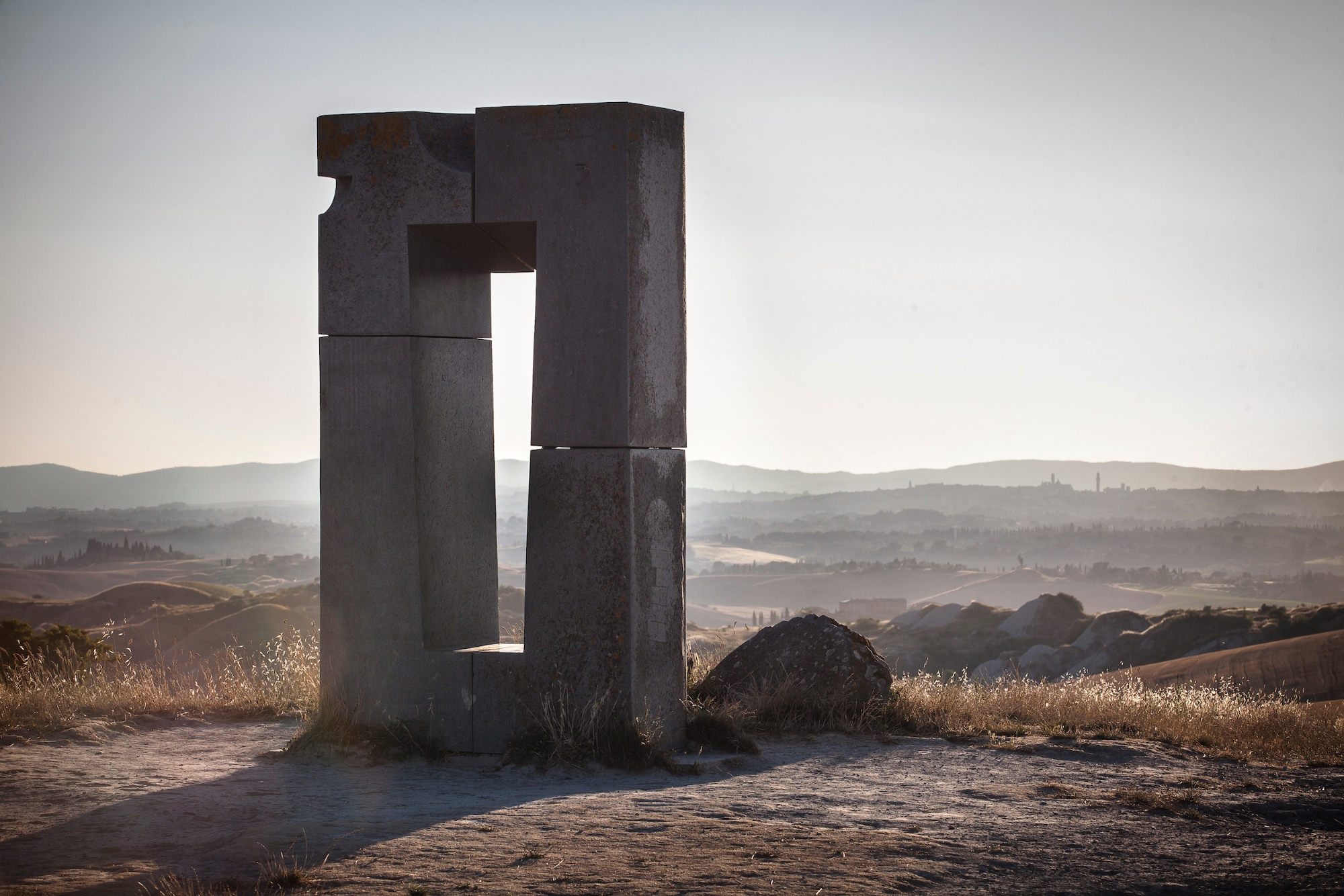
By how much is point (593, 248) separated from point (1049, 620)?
1803 inches

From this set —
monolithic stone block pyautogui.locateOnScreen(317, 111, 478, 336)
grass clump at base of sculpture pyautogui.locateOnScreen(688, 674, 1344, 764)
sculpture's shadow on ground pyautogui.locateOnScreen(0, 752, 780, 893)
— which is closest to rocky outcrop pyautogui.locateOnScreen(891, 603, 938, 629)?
grass clump at base of sculpture pyautogui.locateOnScreen(688, 674, 1344, 764)

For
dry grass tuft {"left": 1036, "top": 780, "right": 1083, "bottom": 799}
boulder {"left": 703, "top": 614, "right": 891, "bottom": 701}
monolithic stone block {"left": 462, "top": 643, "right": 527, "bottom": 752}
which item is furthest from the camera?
boulder {"left": 703, "top": 614, "right": 891, "bottom": 701}

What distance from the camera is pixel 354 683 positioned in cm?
728

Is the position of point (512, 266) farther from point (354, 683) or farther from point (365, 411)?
point (354, 683)

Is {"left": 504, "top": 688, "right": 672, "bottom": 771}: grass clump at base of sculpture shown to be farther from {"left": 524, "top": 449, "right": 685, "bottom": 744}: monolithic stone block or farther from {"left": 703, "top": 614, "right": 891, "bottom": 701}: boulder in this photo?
{"left": 703, "top": 614, "right": 891, "bottom": 701}: boulder

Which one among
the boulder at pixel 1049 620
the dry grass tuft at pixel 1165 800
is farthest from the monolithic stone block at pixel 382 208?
the boulder at pixel 1049 620

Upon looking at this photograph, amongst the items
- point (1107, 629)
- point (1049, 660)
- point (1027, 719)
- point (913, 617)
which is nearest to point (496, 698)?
point (1027, 719)

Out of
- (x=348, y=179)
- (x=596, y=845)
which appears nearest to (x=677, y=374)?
(x=348, y=179)

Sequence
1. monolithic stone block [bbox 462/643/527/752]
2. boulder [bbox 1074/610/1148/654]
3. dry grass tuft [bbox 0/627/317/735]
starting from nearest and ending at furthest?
monolithic stone block [bbox 462/643/527/752] → dry grass tuft [bbox 0/627/317/735] → boulder [bbox 1074/610/1148/654]

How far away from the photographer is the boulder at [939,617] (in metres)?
54.9

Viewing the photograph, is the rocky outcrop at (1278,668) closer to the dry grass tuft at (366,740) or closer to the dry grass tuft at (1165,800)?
the dry grass tuft at (1165,800)

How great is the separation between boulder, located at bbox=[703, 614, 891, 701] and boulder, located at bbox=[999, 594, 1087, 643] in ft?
134

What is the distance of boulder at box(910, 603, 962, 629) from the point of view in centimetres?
5494

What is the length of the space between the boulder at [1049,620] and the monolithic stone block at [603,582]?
1707 inches
